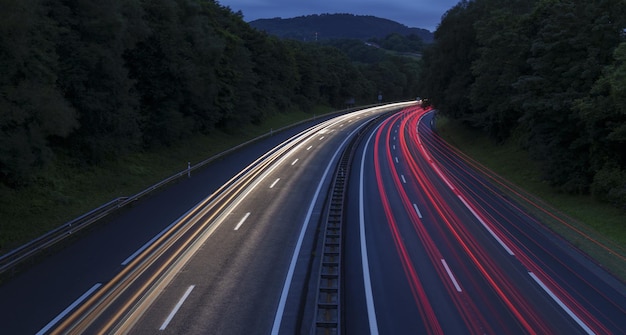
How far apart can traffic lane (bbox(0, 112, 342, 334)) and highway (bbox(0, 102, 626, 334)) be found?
0.06m

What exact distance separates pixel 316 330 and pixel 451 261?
23.0 ft

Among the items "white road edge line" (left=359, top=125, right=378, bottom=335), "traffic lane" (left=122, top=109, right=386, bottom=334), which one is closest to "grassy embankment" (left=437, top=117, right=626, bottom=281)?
"white road edge line" (left=359, top=125, right=378, bottom=335)

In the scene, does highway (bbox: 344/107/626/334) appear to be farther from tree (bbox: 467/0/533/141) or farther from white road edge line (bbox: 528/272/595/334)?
tree (bbox: 467/0/533/141)

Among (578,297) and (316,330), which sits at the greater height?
(316,330)

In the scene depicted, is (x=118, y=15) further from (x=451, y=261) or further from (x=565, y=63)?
(x=565, y=63)

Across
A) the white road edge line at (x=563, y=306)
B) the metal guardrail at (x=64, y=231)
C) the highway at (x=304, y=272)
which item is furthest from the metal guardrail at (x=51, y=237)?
the white road edge line at (x=563, y=306)

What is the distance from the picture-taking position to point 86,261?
16453 mm

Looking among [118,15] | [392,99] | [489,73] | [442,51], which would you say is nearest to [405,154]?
[489,73]

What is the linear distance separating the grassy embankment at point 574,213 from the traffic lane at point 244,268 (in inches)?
434

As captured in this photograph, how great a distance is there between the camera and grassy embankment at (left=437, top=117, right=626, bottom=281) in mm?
18297

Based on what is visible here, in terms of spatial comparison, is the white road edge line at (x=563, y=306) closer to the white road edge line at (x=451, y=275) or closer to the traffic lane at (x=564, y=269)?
the traffic lane at (x=564, y=269)

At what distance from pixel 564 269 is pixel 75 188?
22.1 m

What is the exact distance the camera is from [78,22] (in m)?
25.1

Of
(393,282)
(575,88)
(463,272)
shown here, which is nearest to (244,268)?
(393,282)
